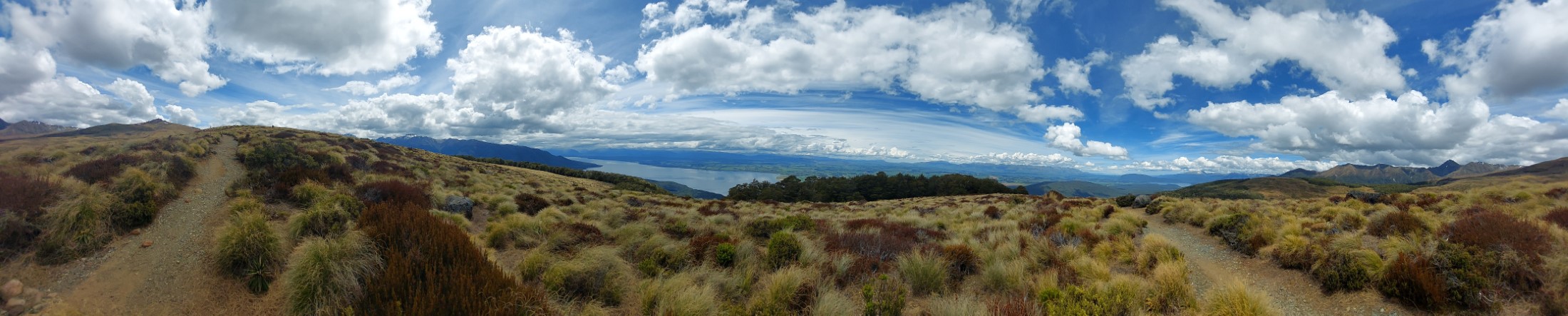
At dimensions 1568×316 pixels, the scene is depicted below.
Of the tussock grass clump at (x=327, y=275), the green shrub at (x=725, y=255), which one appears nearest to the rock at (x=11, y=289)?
the tussock grass clump at (x=327, y=275)

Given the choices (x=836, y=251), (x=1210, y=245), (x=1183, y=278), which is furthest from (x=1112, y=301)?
(x=1210, y=245)

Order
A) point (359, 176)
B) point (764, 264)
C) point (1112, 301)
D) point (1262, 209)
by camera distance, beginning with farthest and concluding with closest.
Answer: point (359, 176)
point (1262, 209)
point (764, 264)
point (1112, 301)

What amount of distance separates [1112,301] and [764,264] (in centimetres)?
483

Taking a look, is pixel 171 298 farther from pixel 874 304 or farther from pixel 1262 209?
pixel 1262 209

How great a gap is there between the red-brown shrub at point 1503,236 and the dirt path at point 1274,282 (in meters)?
1.57

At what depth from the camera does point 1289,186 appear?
438 feet

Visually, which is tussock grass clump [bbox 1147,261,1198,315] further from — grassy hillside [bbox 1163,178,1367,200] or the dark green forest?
grassy hillside [bbox 1163,178,1367,200]

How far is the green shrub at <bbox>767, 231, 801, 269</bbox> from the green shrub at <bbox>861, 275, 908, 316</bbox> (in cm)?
167

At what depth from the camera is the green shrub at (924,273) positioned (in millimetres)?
6992

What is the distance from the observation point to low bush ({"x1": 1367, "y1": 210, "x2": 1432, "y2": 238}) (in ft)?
25.3

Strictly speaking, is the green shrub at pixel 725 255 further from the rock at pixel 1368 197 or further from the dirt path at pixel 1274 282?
the rock at pixel 1368 197

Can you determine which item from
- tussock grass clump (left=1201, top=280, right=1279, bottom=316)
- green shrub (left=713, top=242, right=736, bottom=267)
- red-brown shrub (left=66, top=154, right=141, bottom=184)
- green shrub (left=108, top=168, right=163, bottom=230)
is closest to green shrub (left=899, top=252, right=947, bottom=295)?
green shrub (left=713, top=242, right=736, bottom=267)

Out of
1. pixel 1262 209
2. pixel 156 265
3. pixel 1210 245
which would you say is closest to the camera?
pixel 156 265

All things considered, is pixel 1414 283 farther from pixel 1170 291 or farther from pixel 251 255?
pixel 251 255
